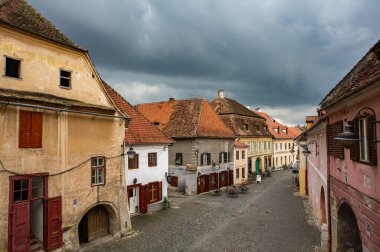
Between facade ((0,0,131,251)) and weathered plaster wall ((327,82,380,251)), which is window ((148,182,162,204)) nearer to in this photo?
facade ((0,0,131,251))

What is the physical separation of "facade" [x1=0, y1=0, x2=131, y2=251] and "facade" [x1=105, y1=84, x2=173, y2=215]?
4.13 m

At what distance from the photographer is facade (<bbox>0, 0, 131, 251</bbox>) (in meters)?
11.3

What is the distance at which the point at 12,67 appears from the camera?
38.7ft

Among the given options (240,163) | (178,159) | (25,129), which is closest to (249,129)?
(240,163)

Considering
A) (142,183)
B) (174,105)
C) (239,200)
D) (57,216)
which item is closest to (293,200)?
(239,200)

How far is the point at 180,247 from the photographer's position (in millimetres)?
14469

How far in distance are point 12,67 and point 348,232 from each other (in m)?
14.1

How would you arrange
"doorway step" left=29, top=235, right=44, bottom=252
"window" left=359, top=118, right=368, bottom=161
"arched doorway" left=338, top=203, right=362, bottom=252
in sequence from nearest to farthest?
"window" left=359, top=118, right=368, bottom=161 → "arched doorway" left=338, top=203, right=362, bottom=252 → "doorway step" left=29, top=235, right=44, bottom=252

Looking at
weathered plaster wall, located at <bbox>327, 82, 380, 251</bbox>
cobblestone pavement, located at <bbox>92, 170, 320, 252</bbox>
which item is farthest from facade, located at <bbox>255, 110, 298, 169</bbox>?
weathered plaster wall, located at <bbox>327, 82, 380, 251</bbox>

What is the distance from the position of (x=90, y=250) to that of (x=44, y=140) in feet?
18.5

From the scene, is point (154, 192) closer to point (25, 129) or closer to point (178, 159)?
point (178, 159)

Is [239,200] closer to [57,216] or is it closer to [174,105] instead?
[174,105]

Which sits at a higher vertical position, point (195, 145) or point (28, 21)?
point (28, 21)

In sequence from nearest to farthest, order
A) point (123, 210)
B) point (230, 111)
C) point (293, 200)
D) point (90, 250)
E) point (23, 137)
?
point (23, 137), point (90, 250), point (123, 210), point (293, 200), point (230, 111)
